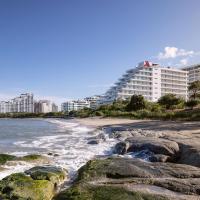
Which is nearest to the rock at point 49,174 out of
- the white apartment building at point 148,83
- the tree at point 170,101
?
the tree at point 170,101

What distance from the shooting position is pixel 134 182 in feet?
27.8

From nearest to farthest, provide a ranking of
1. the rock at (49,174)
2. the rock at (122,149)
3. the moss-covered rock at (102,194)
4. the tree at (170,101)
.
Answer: the moss-covered rock at (102,194) → the rock at (49,174) → the rock at (122,149) → the tree at (170,101)

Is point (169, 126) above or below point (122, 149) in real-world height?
above

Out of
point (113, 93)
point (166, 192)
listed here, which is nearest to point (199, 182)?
point (166, 192)

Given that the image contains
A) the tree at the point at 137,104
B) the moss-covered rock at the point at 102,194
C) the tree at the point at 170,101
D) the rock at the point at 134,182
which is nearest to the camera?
the moss-covered rock at the point at 102,194

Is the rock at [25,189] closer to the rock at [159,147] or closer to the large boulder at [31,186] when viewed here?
the large boulder at [31,186]

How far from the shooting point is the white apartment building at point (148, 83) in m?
131

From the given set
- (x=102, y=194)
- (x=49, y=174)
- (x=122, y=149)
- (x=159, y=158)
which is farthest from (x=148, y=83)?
(x=102, y=194)

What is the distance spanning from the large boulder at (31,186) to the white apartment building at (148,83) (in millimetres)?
119973

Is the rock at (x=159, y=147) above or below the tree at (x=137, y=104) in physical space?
below

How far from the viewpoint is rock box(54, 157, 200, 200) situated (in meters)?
7.40

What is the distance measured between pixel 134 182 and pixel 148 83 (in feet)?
419

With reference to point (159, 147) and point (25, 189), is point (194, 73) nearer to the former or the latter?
point (159, 147)

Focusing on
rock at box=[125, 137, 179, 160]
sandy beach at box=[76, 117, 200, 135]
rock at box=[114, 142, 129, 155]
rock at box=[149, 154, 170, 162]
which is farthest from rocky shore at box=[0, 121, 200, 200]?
sandy beach at box=[76, 117, 200, 135]
